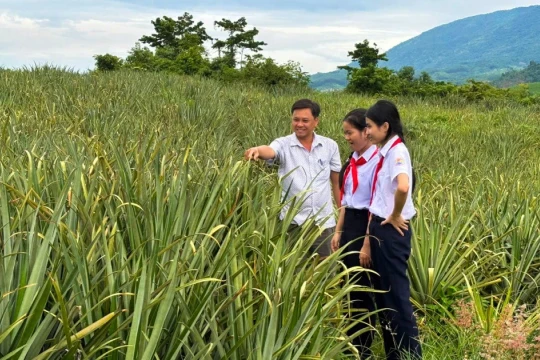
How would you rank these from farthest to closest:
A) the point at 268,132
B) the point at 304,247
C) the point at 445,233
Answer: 1. the point at 268,132
2. the point at 445,233
3. the point at 304,247

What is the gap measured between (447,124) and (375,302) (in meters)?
10.1

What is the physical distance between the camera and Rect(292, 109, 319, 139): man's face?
144 inches

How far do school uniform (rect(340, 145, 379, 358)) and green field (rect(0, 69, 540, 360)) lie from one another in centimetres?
20

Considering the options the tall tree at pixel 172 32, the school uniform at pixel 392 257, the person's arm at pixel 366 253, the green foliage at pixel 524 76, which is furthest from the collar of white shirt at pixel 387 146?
the green foliage at pixel 524 76

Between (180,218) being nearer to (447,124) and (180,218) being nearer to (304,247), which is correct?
(304,247)

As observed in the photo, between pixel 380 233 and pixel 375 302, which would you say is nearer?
pixel 380 233

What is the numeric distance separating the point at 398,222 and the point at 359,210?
1.51 ft

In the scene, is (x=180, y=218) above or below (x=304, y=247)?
above

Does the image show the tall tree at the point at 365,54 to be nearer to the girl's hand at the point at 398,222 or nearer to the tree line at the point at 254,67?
the tree line at the point at 254,67

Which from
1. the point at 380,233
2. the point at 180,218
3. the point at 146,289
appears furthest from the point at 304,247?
the point at 146,289

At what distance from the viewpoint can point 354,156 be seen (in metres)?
3.52

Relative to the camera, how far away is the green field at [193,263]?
1.92 m

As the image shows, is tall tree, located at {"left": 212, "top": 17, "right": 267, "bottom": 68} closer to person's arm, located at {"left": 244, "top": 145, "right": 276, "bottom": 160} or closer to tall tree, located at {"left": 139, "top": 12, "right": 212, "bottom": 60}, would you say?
tall tree, located at {"left": 139, "top": 12, "right": 212, "bottom": 60}

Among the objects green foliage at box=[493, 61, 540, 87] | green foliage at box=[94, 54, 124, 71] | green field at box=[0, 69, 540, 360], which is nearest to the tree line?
green foliage at box=[94, 54, 124, 71]
